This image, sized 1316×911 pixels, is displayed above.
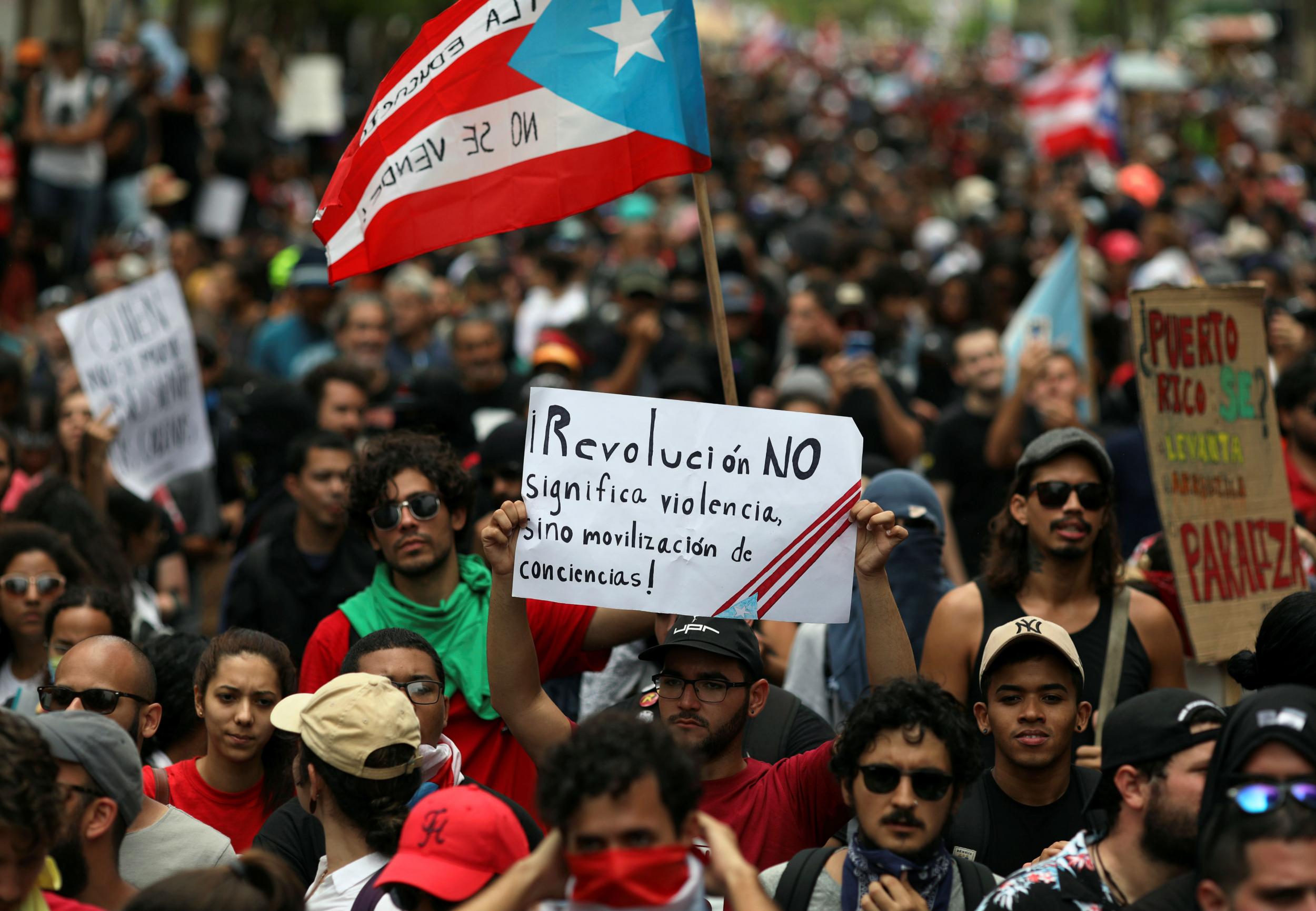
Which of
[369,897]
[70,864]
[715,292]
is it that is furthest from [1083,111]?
[70,864]

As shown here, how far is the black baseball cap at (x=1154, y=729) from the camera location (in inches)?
Answer: 149

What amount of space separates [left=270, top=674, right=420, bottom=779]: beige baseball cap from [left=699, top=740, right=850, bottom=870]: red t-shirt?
0.82 meters

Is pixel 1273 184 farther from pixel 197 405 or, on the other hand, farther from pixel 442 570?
pixel 442 570

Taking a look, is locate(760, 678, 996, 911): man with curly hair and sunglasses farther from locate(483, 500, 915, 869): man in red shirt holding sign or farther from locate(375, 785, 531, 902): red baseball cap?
locate(375, 785, 531, 902): red baseball cap

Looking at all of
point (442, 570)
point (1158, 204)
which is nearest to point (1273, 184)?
point (1158, 204)

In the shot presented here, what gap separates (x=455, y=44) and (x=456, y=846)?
302 cm

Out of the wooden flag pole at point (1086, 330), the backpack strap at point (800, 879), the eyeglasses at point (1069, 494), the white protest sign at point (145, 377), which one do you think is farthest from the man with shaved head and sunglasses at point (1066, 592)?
the white protest sign at point (145, 377)

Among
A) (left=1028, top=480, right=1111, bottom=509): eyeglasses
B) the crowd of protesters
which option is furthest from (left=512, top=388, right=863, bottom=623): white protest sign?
(left=1028, top=480, right=1111, bottom=509): eyeglasses

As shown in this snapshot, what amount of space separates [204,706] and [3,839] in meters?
1.61

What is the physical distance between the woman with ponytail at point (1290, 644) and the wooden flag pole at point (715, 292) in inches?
64.3

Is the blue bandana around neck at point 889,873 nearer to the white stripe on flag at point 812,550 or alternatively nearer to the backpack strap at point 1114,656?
the white stripe on flag at point 812,550

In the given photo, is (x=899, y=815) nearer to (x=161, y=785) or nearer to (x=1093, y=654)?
(x=1093, y=654)

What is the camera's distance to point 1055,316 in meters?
9.98

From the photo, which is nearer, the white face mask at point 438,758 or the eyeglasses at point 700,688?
the white face mask at point 438,758
